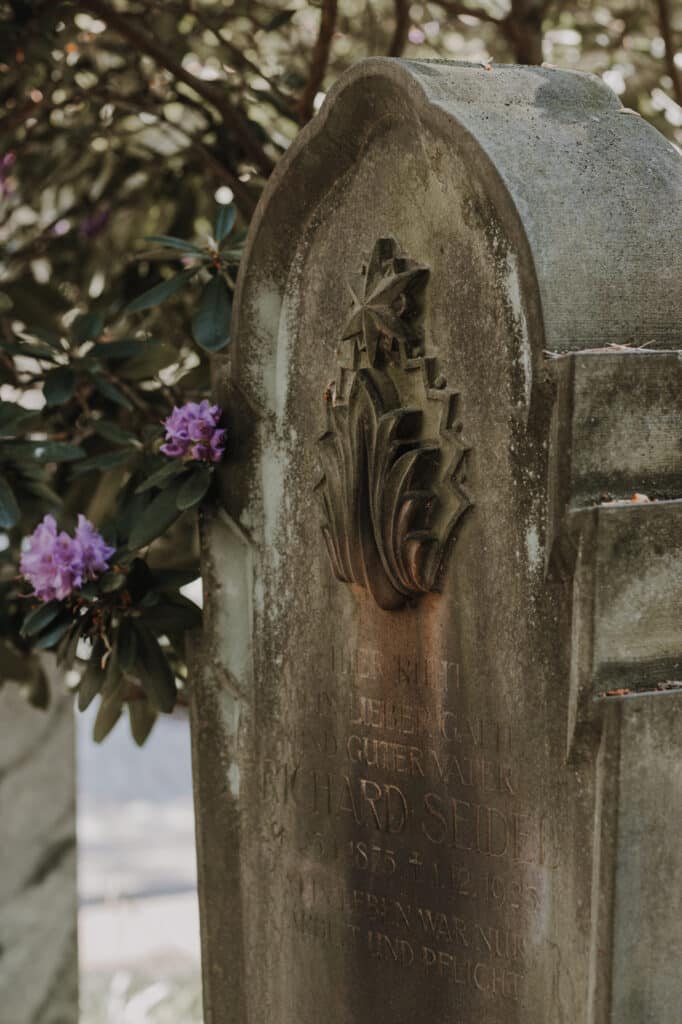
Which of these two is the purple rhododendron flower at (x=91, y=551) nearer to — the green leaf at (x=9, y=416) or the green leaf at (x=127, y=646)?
the green leaf at (x=127, y=646)

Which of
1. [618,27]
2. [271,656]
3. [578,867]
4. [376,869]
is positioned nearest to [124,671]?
[271,656]

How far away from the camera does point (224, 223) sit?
3.41m

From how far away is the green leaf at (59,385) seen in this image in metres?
3.44

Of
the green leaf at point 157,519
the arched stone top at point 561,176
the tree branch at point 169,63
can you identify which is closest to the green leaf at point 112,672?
the green leaf at point 157,519

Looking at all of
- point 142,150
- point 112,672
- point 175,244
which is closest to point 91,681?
point 112,672

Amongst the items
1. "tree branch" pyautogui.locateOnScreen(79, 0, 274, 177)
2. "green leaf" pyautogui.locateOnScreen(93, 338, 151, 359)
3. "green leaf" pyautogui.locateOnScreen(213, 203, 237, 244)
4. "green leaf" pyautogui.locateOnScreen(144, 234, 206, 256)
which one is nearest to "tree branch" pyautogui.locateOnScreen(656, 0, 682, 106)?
"tree branch" pyautogui.locateOnScreen(79, 0, 274, 177)

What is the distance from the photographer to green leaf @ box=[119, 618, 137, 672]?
3111 mm

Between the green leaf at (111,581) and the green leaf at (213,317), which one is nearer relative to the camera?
the green leaf at (111,581)

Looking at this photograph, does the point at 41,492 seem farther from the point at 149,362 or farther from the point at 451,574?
the point at 451,574

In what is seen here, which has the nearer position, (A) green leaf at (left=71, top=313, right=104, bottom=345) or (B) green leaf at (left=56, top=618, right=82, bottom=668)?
(B) green leaf at (left=56, top=618, right=82, bottom=668)

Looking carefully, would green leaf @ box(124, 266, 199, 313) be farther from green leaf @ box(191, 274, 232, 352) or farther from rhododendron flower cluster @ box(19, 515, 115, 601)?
rhododendron flower cluster @ box(19, 515, 115, 601)

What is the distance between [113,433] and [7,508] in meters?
0.37

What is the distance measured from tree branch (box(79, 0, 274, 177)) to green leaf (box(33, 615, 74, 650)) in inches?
56.8

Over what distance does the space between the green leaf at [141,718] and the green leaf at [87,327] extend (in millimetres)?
850
